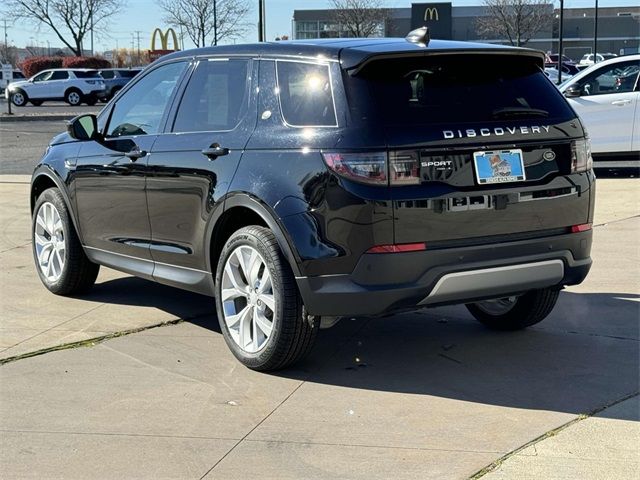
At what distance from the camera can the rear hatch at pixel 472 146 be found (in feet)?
14.5

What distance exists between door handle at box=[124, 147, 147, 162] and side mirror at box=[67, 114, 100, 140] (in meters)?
0.53

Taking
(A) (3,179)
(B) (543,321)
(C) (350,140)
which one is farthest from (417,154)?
(A) (3,179)

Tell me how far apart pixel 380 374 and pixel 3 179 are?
34.1 feet

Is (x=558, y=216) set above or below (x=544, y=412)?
above

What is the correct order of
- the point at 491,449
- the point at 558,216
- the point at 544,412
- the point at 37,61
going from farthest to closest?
the point at 37,61 → the point at 558,216 → the point at 544,412 → the point at 491,449

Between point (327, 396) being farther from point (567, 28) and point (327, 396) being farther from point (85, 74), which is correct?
point (567, 28)

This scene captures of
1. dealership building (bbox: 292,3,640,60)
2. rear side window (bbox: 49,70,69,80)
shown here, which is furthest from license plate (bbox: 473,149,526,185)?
dealership building (bbox: 292,3,640,60)

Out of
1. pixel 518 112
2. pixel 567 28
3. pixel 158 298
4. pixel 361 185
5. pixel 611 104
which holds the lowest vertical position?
pixel 158 298

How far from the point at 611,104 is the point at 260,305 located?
10.2 metres

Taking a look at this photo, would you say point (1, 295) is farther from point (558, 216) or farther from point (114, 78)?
point (114, 78)

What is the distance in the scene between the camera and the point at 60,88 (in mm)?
39594

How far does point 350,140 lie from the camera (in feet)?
14.5

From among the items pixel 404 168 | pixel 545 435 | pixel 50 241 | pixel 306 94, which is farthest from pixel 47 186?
pixel 545 435

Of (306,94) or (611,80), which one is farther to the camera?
(611,80)
